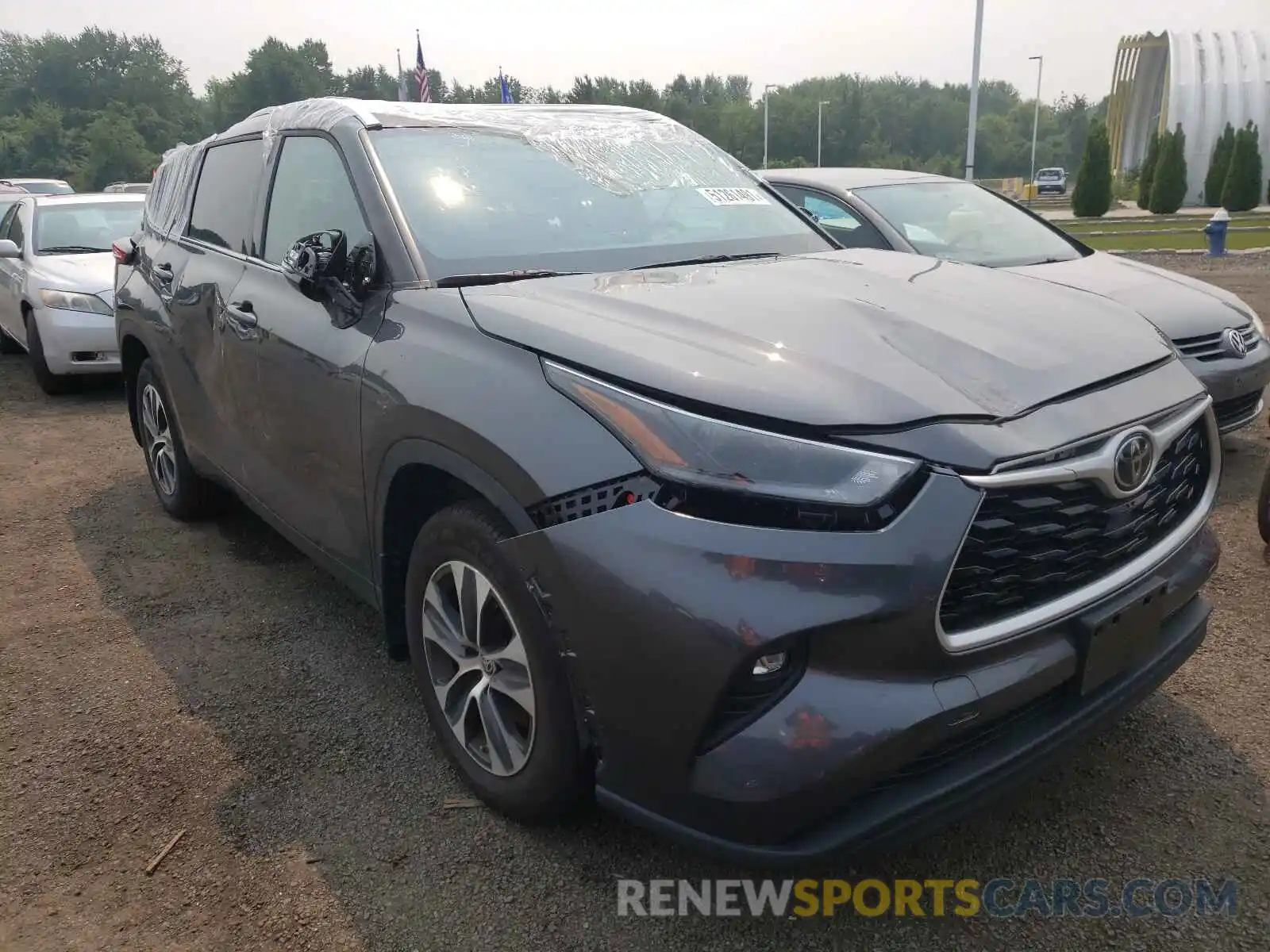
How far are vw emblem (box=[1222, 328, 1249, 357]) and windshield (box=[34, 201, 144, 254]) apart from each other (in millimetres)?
8676

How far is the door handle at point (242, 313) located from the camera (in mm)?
3344

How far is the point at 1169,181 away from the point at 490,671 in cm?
3630

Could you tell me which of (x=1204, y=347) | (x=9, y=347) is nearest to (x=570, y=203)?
(x=1204, y=347)

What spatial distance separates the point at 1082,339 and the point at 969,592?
85cm

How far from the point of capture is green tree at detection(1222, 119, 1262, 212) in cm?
3106

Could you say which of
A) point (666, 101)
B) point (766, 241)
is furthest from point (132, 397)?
point (666, 101)

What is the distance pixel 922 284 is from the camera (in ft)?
8.83

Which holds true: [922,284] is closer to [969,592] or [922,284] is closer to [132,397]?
[969,592]

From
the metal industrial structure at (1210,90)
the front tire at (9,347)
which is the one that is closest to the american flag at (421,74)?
the front tire at (9,347)

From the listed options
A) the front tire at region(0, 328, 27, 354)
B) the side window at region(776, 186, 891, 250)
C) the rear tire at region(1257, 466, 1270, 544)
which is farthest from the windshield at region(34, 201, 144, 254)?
the rear tire at region(1257, 466, 1270, 544)

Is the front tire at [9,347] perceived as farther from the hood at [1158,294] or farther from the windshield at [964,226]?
the hood at [1158,294]

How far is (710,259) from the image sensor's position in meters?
3.08

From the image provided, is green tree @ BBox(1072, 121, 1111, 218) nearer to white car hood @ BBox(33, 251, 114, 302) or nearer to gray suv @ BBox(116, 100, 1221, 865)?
white car hood @ BBox(33, 251, 114, 302)

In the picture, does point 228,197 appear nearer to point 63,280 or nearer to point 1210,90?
point 63,280
